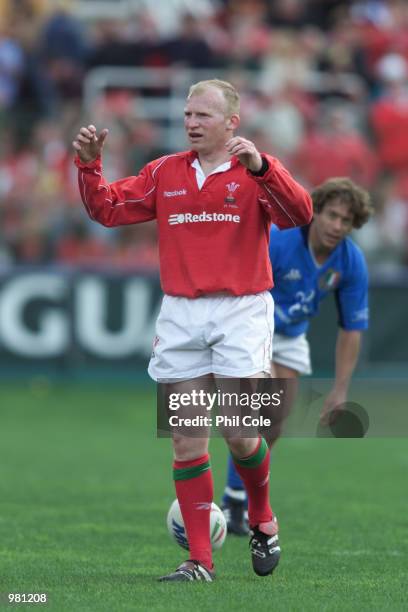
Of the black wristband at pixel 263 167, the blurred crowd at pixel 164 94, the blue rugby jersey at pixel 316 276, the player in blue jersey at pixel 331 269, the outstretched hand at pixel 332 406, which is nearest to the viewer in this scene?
the black wristband at pixel 263 167

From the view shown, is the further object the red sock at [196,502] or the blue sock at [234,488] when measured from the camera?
the blue sock at [234,488]

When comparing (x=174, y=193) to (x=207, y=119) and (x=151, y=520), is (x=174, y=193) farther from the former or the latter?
(x=151, y=520)

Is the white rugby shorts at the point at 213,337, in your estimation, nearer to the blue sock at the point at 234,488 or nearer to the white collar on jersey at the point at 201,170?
the white collar on jersey at the point at 201,170

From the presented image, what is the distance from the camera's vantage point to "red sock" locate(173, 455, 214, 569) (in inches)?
267

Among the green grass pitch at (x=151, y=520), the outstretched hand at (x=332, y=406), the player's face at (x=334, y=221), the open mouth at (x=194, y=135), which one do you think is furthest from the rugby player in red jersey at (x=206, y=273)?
the player's face at (x=334, y=221)

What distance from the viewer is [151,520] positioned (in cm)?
889

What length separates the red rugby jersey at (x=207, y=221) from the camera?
668 centimetres

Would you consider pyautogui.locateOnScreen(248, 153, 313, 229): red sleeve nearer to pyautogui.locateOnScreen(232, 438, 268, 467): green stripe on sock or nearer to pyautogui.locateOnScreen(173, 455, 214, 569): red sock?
pyautogui.locateOnScreen(232, 438, 268, 467): green stripe on sock

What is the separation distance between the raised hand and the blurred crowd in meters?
10.2

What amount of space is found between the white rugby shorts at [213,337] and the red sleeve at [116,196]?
46 cm

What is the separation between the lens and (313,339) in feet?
53.9

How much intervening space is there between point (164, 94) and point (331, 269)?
1143cm

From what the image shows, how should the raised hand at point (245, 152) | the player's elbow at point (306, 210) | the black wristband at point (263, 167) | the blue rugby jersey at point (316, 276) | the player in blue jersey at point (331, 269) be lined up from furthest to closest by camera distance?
the blue rugby jersey at point (316, 276)
the player in blue jersey at point (331, 269)
the player's elbow at point (306, 210)
the black wristband at point (263, 167)
the raised hand at point (245, 152)

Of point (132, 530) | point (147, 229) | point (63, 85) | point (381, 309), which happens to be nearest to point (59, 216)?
point (147, 229)
